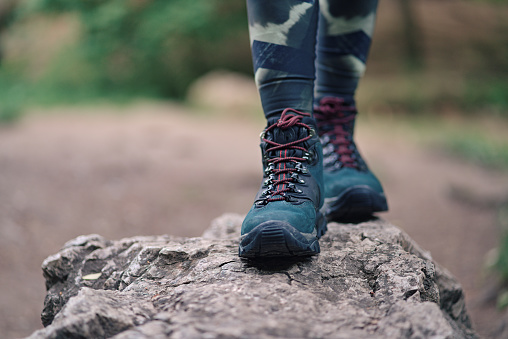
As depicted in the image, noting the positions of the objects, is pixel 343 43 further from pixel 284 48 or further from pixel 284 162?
pixel 284 162

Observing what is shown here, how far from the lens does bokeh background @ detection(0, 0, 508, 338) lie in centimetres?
308

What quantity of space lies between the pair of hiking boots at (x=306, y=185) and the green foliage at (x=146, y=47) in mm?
4792

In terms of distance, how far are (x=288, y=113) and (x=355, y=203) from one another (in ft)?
1.40

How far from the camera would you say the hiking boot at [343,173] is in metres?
1.54

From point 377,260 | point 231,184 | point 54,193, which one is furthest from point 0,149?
point 377,260

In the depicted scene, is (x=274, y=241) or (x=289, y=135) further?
(x=289, y=135)

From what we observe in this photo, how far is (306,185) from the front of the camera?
4.25ft

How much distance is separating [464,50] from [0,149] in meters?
7.01

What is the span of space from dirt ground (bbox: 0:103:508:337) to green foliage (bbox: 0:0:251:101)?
1.32 m

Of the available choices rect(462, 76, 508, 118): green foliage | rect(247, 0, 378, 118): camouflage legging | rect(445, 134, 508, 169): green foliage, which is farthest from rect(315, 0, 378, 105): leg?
rect(462, 76, 508, 118): green foliage

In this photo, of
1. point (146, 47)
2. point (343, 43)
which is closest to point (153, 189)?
point (343, 43)

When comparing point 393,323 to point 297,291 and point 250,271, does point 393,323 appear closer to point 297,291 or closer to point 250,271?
point 297,291

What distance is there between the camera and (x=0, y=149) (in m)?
3.99

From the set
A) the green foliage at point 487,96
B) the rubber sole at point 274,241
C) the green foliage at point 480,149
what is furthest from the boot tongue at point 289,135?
the green foliage at point 487,96
